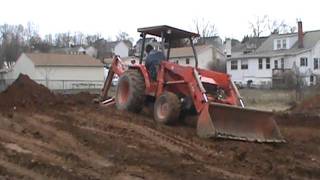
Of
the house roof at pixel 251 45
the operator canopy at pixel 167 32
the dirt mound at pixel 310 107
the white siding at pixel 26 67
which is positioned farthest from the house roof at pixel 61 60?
the operator canopy at pixel 167 32

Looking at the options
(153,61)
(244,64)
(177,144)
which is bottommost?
(177,144)

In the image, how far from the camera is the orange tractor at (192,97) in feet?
39.0

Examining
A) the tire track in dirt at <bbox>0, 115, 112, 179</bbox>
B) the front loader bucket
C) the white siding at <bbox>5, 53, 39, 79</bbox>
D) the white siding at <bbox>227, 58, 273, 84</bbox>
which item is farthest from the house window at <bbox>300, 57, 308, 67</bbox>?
the tire track in dirt at <bbox>0, 115, 112, 179</bbox>

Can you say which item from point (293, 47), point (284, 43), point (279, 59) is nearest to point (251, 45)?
point (284, 43)

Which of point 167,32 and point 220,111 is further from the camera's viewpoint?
point 167,32

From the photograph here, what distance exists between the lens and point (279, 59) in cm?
6144

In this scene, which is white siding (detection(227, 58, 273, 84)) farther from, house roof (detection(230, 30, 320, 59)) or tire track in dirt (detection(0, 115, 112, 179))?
tire track in dirt (detection(0, 115, 112, 179))

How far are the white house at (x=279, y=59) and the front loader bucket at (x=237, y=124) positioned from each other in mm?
45510

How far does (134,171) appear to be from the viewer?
27.5ft

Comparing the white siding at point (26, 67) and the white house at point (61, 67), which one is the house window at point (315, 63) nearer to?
the white house at point (61, 67)

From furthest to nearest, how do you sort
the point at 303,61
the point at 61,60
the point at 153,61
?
the point at 61,60 < the point at 303,61 < the point at 153,61

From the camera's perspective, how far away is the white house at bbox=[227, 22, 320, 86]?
197 ft

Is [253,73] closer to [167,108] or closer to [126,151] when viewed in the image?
[167,108]

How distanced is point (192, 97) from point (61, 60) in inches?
2184
